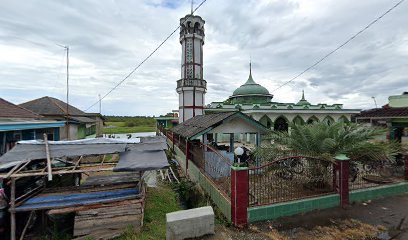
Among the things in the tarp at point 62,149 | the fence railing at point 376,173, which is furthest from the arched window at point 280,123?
the tarp at point 62,149

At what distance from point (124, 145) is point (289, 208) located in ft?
18.1

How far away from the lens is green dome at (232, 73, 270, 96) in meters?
28.5

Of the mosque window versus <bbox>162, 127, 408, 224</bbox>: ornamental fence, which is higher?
the mosque window

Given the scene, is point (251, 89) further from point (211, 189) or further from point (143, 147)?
point (143, 147)

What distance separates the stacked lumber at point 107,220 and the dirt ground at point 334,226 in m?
1.98

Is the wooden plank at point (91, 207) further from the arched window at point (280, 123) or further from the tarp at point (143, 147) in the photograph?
the arched window at point (280, 123)

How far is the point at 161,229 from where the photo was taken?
5766 mm

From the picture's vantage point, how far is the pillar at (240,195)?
218 inches

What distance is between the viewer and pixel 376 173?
28.3 feet

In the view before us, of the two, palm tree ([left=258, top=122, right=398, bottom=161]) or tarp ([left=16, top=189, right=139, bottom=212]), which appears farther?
palm tree ([left=258, top=122, right=398, bottom=161])

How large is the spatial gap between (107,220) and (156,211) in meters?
1.82

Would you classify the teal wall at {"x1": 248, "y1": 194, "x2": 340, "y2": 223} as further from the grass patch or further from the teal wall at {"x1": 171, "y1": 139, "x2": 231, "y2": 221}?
the grass patch

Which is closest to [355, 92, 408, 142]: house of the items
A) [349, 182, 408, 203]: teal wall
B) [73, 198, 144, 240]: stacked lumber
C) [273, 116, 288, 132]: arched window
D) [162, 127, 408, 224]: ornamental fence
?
[162, 127, 408, 224]: ornamental fence

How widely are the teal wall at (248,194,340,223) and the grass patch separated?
250cm
